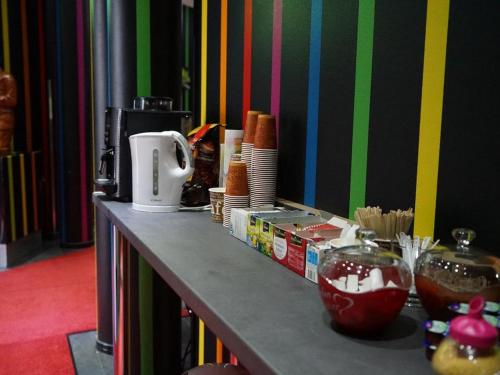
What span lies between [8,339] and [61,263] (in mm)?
1601

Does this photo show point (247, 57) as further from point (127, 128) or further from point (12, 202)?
point (12, 202)

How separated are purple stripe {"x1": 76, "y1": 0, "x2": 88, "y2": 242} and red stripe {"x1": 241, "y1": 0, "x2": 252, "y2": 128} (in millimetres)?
3355

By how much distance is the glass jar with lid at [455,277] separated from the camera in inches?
30.0

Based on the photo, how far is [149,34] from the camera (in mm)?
2338

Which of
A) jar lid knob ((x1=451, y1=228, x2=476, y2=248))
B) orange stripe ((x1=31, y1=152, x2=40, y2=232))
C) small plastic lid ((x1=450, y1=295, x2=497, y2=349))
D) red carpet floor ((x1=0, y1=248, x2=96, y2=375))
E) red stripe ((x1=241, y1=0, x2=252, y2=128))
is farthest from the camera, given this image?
orange stripe ((x1=31, y1=152, x2=40, y2=232))

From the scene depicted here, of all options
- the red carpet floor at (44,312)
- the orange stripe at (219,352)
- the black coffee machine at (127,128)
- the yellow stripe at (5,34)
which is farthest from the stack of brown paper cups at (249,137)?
the yellow stripe at (5,34)

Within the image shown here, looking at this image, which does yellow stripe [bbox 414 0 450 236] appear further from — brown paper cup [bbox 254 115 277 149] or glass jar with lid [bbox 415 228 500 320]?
brown paper cup [bbox 254 115 277 149]

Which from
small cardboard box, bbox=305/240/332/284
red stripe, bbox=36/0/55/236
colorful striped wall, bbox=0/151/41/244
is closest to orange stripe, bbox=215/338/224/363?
small cardboard box, bbox=305/240/332/284

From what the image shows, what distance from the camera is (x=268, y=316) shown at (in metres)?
0.83

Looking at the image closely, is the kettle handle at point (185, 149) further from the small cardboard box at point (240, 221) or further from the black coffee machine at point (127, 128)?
the small cardboard box at point (240, 221)

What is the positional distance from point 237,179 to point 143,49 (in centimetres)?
112

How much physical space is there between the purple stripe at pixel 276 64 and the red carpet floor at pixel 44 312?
68.8 inches

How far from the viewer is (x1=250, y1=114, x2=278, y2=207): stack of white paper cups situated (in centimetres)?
154

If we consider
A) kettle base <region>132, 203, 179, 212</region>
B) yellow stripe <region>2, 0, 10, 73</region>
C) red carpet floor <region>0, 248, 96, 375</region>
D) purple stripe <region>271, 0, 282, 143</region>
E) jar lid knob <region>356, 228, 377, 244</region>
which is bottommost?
red carpet floor <region>0, 248, 96, 375</region>
